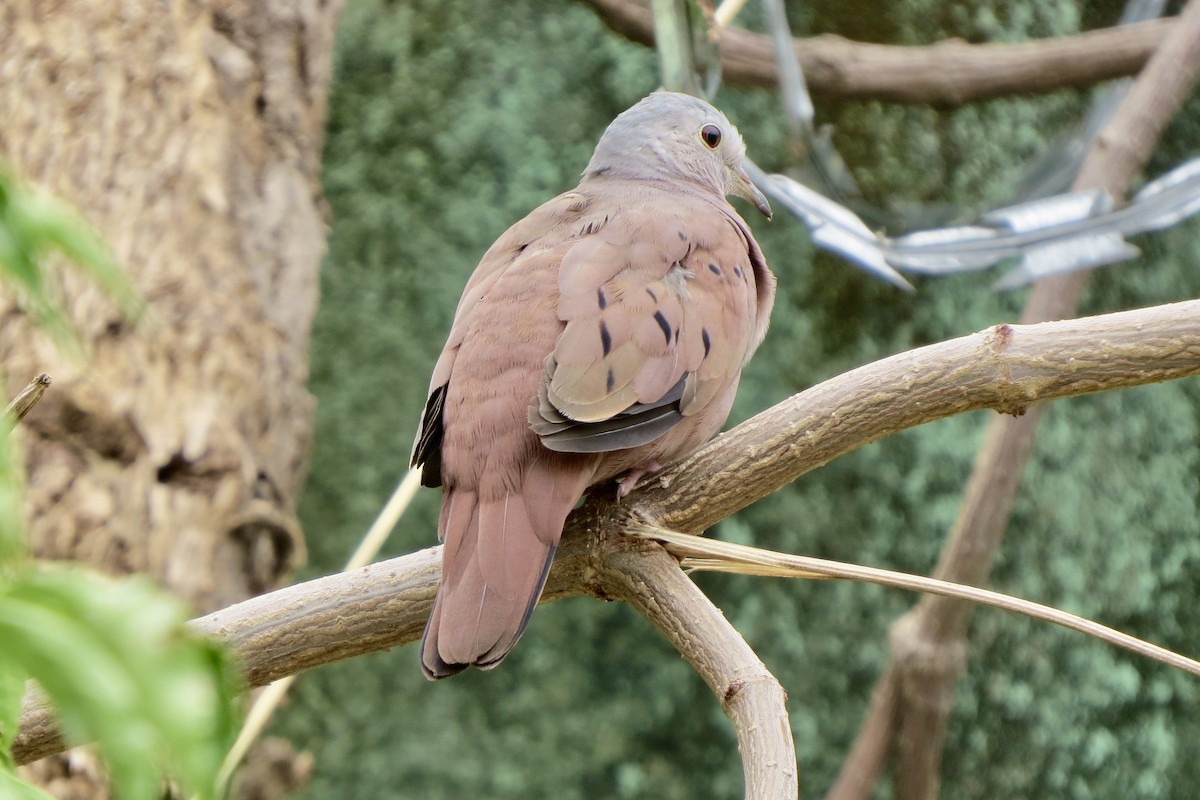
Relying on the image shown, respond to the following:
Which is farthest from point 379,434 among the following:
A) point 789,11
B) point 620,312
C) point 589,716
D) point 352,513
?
point 620,312

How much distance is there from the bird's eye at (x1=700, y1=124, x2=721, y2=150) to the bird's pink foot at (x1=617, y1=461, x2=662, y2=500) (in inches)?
25.7

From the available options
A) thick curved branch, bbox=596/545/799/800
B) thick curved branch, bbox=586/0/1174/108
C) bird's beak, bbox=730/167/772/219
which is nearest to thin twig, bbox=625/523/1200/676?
thick curved branch, bbox=596/545/799/800

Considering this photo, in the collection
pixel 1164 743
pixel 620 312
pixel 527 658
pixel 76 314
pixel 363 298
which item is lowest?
pixel 1164 743

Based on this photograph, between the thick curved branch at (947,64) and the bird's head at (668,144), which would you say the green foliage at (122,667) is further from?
the thick curved branch at (947,64)

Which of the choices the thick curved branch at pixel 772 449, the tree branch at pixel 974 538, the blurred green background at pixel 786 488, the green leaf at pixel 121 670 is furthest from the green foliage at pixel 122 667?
the blurred green background at pixel 786 488

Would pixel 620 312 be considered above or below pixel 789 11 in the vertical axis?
above

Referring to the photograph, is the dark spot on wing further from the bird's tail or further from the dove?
the bird's tail

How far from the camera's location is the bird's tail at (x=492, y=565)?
1001 mm

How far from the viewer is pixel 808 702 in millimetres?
2727

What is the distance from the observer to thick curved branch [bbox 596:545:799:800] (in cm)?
90

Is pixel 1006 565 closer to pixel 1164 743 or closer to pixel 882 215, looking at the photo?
pixel 1164 743

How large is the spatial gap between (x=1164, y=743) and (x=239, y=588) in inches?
78.8

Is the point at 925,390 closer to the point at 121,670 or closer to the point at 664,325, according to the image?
the point at 664,325

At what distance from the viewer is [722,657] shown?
3.28 ft
